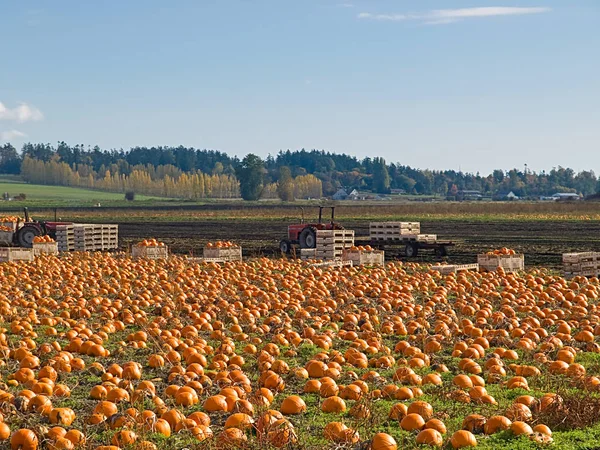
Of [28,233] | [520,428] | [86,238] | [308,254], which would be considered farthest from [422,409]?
[28,233]

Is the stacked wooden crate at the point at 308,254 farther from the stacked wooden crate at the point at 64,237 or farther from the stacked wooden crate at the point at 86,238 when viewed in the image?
the stacked wooden crate at the point at 64,237

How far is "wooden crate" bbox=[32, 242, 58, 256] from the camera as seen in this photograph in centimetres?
2783

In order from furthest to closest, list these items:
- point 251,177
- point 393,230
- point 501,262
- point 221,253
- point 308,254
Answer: point 251,177 < point 393,230 < point 308,254 < point 221,253 < point 501,262

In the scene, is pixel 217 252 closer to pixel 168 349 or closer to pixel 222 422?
pixel 168 349

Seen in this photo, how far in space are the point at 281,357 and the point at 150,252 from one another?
16558 millimetres

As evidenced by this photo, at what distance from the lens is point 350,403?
828 centimetres

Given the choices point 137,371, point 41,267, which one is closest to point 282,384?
point 137,371

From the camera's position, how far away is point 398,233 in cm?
3014

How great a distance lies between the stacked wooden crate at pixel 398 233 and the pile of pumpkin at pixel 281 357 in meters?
10.4

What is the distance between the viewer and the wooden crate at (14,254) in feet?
80.7

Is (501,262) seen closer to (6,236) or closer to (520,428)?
(520,428)

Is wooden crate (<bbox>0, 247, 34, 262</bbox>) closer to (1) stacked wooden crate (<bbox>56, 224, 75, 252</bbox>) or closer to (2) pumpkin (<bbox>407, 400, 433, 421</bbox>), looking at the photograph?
(1) stacked wooden crate (<bbox>56, 224, 75, 252</bbox>)

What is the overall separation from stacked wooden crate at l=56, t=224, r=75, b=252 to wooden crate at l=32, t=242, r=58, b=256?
2.43 meters

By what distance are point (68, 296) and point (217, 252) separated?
32.1 feet
